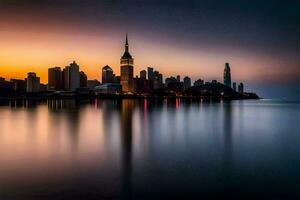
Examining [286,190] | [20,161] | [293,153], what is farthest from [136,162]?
[293,153]

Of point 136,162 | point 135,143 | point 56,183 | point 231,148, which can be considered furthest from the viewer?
point 135,143

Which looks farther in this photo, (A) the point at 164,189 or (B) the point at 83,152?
(B) the point at 83,152

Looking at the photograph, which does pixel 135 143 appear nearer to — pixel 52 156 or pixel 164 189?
pixel 52 156

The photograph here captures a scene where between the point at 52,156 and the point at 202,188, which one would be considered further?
the point at 52,156

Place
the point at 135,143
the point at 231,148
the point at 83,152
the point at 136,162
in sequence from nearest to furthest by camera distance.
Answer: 1. the point at 136,162
2. the point at 83,152
3. the point at 231,148
4. the point at 135,143

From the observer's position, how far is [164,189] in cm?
1156

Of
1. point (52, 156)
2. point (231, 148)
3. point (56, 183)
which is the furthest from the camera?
point (231, 148)

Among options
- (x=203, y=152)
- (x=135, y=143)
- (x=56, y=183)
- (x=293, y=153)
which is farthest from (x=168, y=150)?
(x=56, y=183)

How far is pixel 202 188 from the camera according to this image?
11781 mm

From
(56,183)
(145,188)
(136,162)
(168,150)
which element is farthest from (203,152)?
(56,183)

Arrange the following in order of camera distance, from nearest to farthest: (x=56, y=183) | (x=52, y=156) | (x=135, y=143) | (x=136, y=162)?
(x=56, y=183) < (x=136, y=162) < (x=52, y=156) < (x=135, y=143)

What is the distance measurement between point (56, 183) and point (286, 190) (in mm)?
8962

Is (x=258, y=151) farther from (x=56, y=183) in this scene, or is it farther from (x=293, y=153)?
(x=56, y=183)

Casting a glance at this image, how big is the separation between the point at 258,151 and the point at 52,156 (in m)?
13.4
